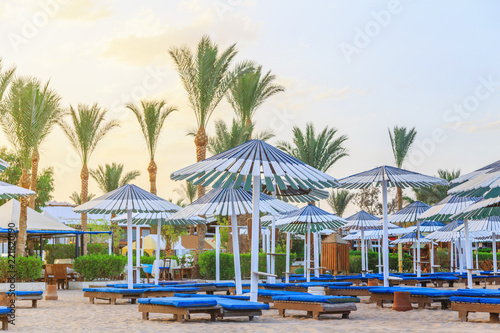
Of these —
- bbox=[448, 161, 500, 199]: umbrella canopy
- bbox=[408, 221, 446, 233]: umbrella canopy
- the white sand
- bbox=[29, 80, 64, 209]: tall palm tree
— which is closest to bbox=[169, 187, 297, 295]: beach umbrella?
the white sand

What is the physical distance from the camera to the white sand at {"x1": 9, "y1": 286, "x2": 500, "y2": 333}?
1045 centimetres

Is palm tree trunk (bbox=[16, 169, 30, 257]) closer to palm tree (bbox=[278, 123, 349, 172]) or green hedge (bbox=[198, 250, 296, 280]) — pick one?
green hedge (bbox=[198, 250, 296, 280])

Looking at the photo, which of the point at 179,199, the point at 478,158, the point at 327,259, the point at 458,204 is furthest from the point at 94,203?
the point at 179,199

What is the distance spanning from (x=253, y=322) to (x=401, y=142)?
31063 millimetres

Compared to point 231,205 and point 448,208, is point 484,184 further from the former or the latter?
point 448,208

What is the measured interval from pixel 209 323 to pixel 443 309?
587cm

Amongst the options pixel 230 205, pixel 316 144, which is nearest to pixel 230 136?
pixel 316 144

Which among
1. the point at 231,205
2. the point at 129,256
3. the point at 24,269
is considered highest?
the point at 231,205

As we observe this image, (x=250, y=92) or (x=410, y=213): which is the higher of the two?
(x=250, y=92)

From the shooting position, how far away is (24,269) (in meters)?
22.9

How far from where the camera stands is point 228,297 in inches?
512

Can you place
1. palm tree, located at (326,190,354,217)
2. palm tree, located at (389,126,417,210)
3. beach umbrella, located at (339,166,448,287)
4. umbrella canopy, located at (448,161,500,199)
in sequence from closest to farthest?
umbrella canopy, located at (448,161,500,199)
beach umbrella, located at (339,166,448,287)
palm tree, located at (389,126,417,210)
palm tree, located at (326,190,354,217)

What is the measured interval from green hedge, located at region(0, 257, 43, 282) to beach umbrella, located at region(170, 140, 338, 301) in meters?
13.1

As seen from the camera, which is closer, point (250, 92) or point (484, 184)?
point (484, 184)
